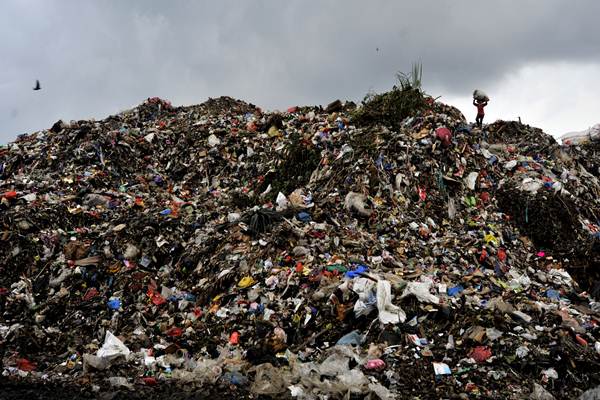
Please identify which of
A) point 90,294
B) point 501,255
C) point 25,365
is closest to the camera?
point 25,365

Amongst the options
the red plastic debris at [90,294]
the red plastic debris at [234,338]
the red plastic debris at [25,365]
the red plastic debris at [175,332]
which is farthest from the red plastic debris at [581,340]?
the red plastic debris at [90,294]

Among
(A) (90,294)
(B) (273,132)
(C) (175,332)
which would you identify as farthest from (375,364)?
(B) (273,132)

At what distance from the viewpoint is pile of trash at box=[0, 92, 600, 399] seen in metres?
3.77

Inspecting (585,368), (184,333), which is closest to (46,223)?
(184,333)

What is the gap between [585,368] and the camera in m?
3.54

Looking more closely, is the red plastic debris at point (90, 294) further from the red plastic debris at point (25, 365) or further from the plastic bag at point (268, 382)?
the plastic bag at point (268, 382)

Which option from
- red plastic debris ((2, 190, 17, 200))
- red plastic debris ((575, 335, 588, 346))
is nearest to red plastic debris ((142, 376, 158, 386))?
red plastic debris ((575, 335, 588, 346))

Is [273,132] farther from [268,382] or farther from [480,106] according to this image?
[268,382]

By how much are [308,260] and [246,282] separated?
70 cm

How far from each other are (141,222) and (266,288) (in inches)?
94.8

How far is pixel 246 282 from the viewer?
16.2 feet

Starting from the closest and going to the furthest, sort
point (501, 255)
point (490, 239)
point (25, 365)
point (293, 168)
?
point (25, 365) → point (501, 255) → point (490, 239) → point (293, 168)

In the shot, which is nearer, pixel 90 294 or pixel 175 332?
pixel 175 332

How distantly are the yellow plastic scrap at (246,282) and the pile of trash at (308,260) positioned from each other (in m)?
0.03
